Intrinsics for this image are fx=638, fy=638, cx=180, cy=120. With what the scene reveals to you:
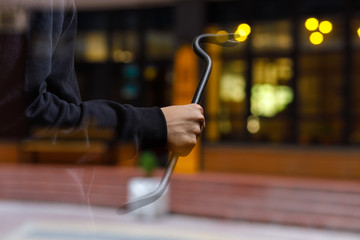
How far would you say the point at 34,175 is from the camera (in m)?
11.7

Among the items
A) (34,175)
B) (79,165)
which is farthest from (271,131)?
(79,165)

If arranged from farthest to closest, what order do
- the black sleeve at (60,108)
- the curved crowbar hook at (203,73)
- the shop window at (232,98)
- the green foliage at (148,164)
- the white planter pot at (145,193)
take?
the shop window at (232,98)
the green foliage at (148,164)
the white planter pot at (145,193)
the black sleeve at (60,108)
the curved crowbar hook at (203,73)

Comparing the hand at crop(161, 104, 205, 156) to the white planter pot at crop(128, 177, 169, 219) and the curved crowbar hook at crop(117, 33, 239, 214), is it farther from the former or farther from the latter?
the white planter pot at crop(128, 177, 169, 219)

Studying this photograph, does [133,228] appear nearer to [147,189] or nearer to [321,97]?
[147,189]

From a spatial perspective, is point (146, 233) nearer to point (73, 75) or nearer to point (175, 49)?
point (175, 49)

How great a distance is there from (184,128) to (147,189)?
904 centimetres

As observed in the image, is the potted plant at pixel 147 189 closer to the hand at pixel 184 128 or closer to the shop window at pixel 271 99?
the shop window at pixel 271 99

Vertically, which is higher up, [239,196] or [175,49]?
[175,49]

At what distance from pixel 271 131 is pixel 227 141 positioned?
0.80 m

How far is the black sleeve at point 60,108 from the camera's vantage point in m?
1.14

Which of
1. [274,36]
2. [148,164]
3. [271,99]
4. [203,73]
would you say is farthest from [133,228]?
[203,73]

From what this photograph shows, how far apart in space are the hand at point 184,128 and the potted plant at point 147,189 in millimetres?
8887

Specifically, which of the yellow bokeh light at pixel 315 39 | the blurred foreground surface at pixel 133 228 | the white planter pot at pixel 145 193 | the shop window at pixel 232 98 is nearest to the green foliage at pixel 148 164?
the white planter pot at pixel 145 193

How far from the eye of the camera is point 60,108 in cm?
116
